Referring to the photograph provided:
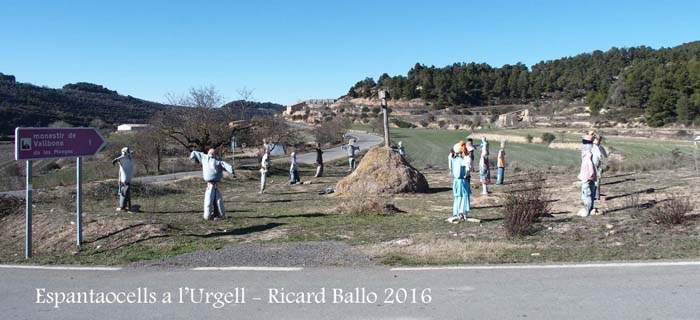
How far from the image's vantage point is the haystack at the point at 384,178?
59.0 feet

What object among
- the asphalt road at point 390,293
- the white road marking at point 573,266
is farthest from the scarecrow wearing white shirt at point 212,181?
the white road marking at point 573,266

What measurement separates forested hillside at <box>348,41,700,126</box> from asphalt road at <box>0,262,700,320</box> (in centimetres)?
6743

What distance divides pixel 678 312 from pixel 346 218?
8.21 meters

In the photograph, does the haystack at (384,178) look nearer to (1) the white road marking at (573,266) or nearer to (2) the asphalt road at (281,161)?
→ (2) the asphalt road at (281,161)

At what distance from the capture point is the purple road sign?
966cm

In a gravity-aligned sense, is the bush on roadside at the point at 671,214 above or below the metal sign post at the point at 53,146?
below

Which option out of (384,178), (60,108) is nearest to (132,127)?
(60,108)

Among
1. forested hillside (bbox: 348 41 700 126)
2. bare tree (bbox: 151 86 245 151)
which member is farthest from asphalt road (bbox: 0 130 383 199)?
forested hillside (bbox: 348 41 700 126)

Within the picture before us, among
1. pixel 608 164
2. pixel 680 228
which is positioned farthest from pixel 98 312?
pixel 608 164

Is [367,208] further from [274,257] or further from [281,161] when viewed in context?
[281,161]

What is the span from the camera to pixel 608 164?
2736 centimetres

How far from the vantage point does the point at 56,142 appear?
10188 mm

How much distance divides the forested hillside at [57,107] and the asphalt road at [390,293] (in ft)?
150

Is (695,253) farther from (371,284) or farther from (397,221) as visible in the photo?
(397,221)
